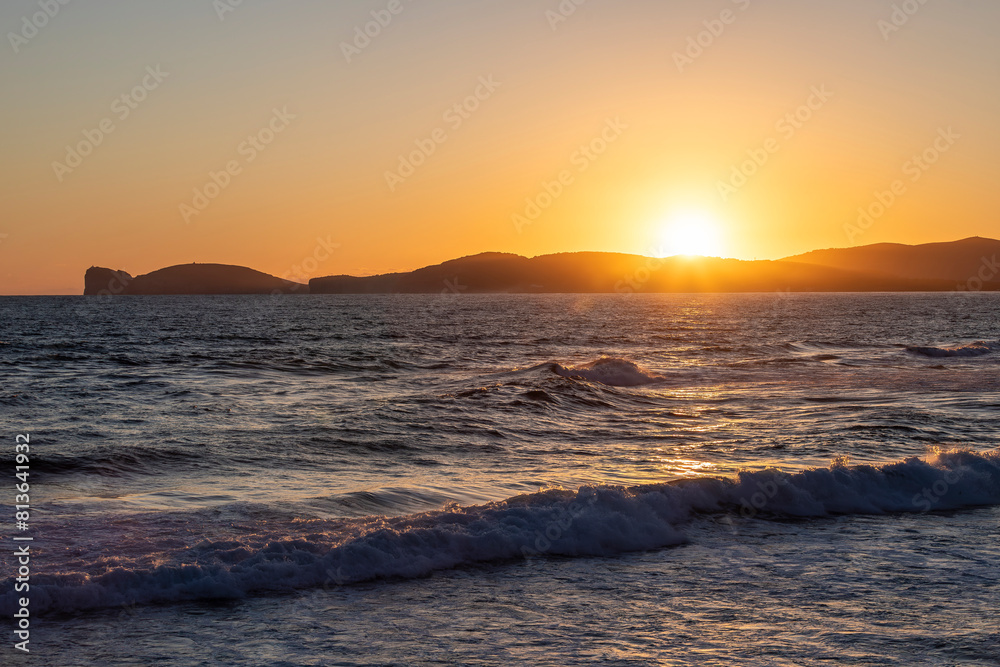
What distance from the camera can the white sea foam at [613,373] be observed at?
34.1 meters

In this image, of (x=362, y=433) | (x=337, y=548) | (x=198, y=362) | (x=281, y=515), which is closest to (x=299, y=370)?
(x=198, y=362)

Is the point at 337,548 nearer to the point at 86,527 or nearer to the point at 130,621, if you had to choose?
the point at 130,621

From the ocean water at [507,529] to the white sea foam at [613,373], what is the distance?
7.20 m

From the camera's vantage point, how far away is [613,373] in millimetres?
35125

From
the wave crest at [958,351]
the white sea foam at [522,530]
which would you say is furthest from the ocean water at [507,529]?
the wave crest at [958,351]

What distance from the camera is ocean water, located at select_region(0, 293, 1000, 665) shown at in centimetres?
714

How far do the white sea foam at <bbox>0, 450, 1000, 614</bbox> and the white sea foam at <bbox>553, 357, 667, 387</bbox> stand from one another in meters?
19.5

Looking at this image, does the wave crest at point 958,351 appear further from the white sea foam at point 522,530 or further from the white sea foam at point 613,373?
the white sea foam at point 522,530

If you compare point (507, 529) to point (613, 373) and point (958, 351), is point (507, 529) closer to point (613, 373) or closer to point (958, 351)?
point (613, 373)

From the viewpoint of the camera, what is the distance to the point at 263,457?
16.5 m

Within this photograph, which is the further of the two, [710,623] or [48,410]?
[48,410]

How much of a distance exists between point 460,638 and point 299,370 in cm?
3241

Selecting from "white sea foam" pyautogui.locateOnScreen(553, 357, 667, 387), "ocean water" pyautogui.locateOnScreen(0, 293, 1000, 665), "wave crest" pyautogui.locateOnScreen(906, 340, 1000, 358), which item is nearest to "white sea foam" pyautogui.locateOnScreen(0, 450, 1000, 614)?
"ocean water" pyautogui.locateOnScreen(0, 293, 1000, 665)

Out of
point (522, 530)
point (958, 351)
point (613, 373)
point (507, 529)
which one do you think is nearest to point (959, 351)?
point (958, 351)
